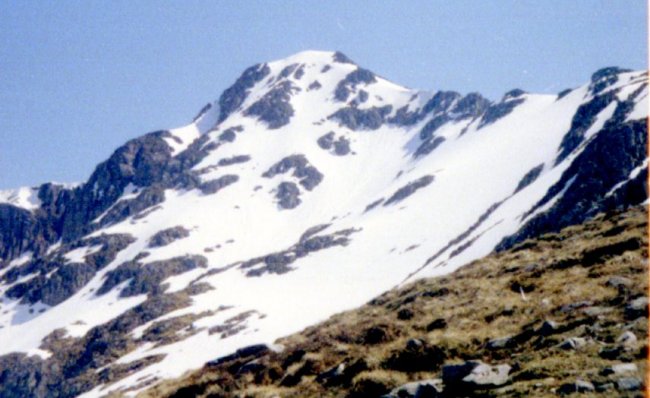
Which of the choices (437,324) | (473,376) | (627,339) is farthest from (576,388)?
(437,324)

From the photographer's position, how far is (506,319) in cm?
1519

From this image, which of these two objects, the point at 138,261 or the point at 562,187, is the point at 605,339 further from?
the point at 138,261

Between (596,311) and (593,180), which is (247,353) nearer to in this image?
(596,311)

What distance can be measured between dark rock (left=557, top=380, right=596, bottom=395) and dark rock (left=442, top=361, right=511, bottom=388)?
1.49 meters

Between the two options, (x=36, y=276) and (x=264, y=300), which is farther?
(x=36, y=276)

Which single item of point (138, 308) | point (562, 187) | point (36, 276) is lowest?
point (562, 187)

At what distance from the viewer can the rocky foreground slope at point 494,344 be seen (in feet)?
34.3

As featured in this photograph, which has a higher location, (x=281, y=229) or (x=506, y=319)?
(x=281, y=229)

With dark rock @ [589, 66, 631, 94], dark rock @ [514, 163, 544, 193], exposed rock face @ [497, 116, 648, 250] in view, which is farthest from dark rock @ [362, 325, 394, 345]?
dark rock @ [589, 66, 631, 94]

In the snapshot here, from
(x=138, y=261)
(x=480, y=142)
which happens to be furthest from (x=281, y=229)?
(x=480, y=142)

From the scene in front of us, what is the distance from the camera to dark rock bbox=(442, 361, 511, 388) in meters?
10.7

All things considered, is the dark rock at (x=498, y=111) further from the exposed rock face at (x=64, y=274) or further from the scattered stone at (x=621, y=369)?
the scattered stone at (x=621, y=369)

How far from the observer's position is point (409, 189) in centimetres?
15988

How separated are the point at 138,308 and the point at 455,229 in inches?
2843
